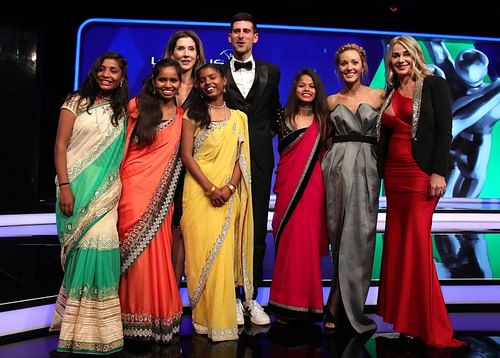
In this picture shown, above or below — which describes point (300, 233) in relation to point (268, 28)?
below

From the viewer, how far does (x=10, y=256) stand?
431 centimetres

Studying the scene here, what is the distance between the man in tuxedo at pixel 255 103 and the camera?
304 cm

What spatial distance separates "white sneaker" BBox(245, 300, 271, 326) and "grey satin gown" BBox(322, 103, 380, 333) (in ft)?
1.26

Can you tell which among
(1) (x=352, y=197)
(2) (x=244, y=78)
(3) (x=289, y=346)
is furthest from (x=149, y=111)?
(3) (x=289, y=346)

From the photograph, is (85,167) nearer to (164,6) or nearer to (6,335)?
(6,335)

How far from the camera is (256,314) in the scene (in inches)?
116

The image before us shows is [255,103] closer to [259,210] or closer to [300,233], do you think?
[259,210]

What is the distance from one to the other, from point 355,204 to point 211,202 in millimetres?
820

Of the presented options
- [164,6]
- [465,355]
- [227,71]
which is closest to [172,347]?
[465,355]

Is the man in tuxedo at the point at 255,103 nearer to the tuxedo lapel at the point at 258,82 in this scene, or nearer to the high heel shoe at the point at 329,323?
the tuxedo lapel at the point at 258,82

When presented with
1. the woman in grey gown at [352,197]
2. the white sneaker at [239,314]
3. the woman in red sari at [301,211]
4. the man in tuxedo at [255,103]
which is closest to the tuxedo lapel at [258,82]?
the man in tuxedo at [255,103]

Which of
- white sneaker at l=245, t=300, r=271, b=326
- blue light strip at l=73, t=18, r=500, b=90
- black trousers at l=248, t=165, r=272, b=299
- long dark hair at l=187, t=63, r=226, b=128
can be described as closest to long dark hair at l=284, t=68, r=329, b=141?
black trousers at l=248, t=165, r=272, b=299

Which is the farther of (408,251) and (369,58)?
(369,58)

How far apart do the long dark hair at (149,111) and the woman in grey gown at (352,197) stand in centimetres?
98
